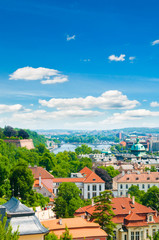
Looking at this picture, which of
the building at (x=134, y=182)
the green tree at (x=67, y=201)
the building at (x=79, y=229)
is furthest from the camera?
the building at (x=134, y=182)

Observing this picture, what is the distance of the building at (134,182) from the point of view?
78.9 metres

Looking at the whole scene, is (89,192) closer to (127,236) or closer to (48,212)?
(48,212)

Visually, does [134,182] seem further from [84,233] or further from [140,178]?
[84,233]

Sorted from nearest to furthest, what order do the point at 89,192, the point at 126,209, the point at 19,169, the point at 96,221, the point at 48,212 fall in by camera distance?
the point at 96,221 → the point at 126,209 → the point at 48,212 → the point at 19,169 → the point at 89,192

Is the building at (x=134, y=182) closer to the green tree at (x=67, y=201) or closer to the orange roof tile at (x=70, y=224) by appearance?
the green tree at (x=67, y=201)

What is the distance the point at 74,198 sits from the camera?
50.1 m

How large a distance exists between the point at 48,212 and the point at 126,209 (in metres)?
11.0

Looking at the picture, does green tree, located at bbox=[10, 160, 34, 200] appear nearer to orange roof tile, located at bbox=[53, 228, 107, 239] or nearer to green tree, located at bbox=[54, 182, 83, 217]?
green tree, located at bbox=[54, 182, 83, 217]

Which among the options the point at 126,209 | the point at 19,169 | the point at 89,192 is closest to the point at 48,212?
the point at 19,169

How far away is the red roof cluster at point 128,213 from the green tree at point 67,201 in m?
4.89

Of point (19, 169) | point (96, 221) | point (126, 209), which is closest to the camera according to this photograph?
point (96, 221)

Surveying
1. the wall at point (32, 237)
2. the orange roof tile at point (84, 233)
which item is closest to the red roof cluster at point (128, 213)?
the orange roof tile at point (84, 233)

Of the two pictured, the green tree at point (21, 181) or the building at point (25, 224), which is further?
the green tree at point (21, 181)

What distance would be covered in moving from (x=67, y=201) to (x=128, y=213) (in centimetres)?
1239
